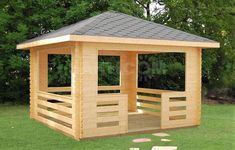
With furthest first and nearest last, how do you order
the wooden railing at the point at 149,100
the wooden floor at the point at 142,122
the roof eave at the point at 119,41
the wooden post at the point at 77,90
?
the wooden railing at the point at 149,100
the wooden floor at the point at 142,122
the wooden post at the point at 77,90
the roof eave at the point at 119,41

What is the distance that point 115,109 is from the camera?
25.4 ft

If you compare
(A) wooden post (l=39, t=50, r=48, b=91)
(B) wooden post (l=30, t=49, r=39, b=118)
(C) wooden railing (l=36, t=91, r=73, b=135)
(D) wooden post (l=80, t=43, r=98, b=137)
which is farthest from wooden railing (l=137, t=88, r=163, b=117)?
(B) wooden post (l=30, t=49, r=39, b=118)

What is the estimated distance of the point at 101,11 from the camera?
50.1ft

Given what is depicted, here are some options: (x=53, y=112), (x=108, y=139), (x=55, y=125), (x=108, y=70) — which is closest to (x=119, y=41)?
(x=108, y=139)

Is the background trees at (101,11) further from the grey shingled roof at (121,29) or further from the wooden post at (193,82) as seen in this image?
the wooden post at (193,82)

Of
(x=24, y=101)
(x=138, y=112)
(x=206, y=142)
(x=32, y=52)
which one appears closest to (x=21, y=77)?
(x=24, y=101)

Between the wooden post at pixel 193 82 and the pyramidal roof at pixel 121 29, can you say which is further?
the wooden post at pixel 193 82

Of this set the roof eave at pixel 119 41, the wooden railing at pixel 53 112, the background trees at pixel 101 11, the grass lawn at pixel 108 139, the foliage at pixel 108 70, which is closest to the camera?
the grass lawn at pixel 108 139

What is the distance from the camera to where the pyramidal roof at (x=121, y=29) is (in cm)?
743

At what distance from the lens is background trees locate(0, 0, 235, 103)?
13984 millimetres

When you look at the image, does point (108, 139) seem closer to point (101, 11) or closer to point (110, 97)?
point (110, 97)

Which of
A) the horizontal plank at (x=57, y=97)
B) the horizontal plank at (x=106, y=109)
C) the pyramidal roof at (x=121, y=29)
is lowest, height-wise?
the horizontal plank at (x=106, y=109)

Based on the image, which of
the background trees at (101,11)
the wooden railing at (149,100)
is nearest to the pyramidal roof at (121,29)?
the wooden railing at (149,100)

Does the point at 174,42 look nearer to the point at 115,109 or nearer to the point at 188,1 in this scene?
the point at 115,109
